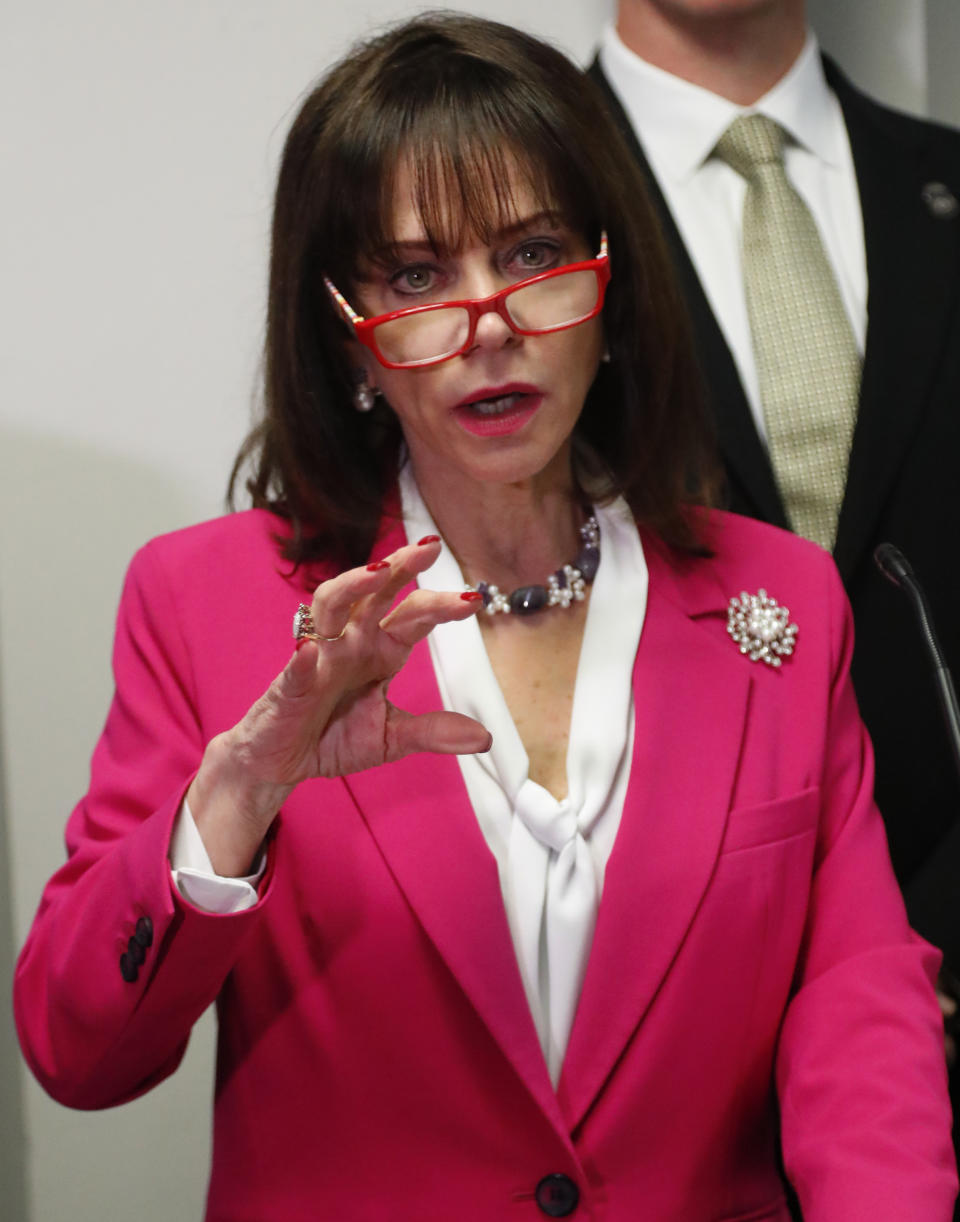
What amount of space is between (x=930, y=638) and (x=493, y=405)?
47 cm

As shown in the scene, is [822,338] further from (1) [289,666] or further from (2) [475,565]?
(1) [289,666]

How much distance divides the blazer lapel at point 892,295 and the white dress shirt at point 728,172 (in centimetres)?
4

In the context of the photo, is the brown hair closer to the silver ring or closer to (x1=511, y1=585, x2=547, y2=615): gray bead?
(x1=511, y1=585, x2=547, y2=615): gray bead

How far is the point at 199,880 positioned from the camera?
1278mm

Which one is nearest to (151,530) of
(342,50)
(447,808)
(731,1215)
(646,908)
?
(342,50)

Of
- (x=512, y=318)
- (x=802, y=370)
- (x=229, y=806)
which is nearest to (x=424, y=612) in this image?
(x=229, y=806)

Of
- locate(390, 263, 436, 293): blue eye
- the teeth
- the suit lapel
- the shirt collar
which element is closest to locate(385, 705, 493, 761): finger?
the teeth

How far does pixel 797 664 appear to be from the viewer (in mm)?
1608

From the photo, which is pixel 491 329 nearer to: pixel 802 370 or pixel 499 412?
pixel 499 412

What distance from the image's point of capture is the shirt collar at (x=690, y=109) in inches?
79.8

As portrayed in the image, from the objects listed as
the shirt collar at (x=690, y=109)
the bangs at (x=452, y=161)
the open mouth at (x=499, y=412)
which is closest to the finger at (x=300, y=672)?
the open mouth at (x=499, y=412)

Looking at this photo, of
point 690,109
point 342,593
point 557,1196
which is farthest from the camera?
point 690,109

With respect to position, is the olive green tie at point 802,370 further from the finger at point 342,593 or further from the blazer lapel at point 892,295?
the finger at point 342,593

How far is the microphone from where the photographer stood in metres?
1.40
